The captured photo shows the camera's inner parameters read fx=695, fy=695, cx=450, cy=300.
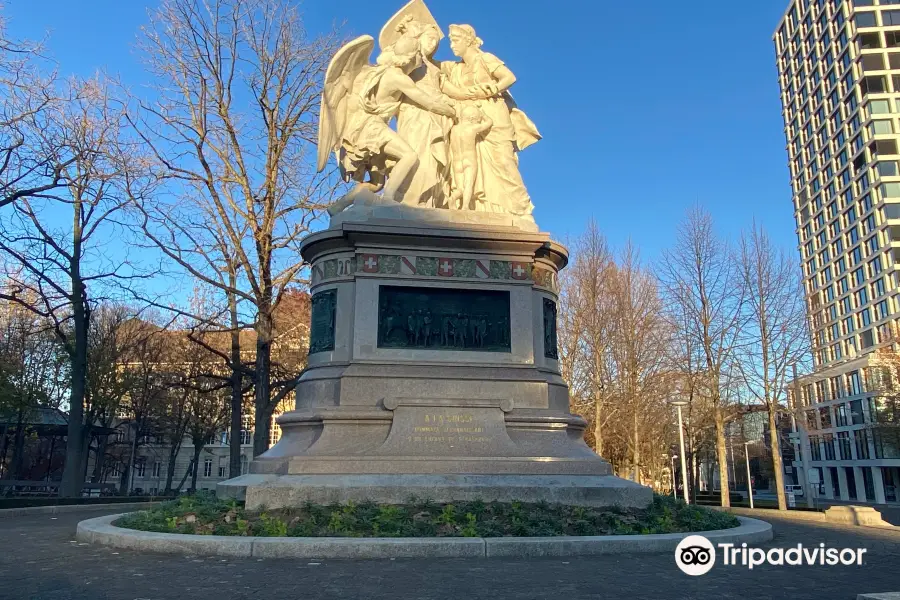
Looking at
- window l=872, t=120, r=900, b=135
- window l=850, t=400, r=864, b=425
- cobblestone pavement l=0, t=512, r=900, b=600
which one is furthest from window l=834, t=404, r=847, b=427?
cobblestone pavement l=0, t=512, r=900, b=600

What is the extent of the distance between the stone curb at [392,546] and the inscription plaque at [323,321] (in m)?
5.23

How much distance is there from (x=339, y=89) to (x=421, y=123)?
204cm

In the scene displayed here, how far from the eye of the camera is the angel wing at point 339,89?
15.4 metres

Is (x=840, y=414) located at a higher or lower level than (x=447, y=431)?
higher

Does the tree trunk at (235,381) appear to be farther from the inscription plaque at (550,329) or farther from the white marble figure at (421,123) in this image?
the inscription plaque at (550,329)

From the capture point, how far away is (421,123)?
1530cm

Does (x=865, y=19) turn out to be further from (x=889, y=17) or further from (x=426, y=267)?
(x=426, y=267)

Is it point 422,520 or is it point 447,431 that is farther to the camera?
point 447,431

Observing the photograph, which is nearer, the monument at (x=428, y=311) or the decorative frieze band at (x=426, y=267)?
the monument at (x=428, y=311)

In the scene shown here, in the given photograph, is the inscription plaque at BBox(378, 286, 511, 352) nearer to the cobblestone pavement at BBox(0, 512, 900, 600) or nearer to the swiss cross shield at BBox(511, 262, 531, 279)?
the swiss cross shield at BBox(511, 262, 531, 279)

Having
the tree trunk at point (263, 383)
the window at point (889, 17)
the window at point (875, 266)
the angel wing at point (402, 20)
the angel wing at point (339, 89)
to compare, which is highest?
the window at point (889, 17)

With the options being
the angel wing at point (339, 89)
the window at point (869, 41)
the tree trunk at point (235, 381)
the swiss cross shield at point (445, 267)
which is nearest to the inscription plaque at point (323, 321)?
the swiss cross shield at point (445, 267)

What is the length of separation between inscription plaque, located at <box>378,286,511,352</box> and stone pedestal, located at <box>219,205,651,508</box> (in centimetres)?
2

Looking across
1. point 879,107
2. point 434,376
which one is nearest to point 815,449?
point 879,107
